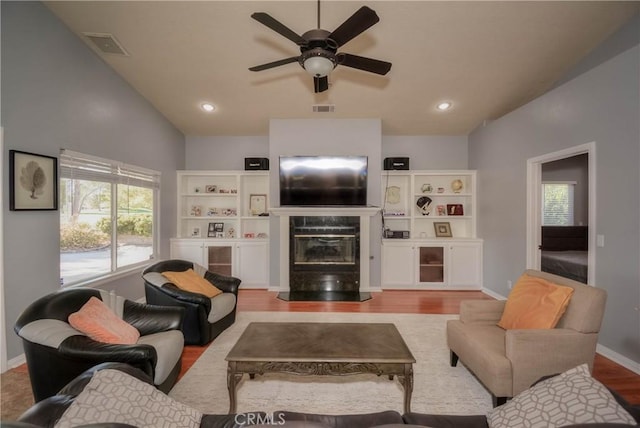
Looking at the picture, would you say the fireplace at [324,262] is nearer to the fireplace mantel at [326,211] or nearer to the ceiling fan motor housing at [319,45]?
the fireplace mantel at [326,211]

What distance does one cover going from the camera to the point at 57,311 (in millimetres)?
1980

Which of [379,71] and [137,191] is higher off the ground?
[379,71]

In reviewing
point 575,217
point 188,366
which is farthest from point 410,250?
point 575,217

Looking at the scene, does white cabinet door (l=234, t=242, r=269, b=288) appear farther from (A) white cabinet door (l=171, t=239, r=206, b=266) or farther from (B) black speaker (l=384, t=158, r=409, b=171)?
(B) black speaker (l=384, t=158, r=409, b=171)

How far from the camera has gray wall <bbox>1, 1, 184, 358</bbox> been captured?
101 inches

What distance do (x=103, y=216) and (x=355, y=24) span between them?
3733 mm

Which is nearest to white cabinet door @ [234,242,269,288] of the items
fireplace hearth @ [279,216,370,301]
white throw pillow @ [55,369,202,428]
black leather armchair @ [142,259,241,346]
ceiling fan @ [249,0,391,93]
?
fireplace hearth @ [279,216,370,301]

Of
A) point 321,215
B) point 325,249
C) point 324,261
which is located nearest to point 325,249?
point 325,249

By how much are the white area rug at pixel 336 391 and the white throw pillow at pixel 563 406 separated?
99 cm

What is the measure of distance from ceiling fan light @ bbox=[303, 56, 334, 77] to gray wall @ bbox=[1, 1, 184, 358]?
8.42 feet

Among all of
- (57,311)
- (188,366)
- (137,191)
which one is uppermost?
(137,191)

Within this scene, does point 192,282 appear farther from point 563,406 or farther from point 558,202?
point 558,202

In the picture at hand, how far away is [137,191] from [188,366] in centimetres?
293

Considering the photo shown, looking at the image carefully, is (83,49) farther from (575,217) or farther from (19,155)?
(575,217)
